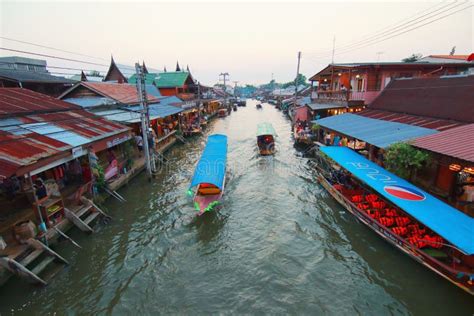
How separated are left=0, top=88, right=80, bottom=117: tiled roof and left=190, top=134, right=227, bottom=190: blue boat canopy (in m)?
8.83

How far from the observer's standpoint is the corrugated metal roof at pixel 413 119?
511 inches

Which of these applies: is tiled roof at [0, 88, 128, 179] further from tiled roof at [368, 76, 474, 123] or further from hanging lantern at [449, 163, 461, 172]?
tiled roof at [368, 76, 474, 123]

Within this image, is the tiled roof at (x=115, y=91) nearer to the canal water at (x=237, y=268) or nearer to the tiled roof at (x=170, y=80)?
the canal water at (x=237, y=268)

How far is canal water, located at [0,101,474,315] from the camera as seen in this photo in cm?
821

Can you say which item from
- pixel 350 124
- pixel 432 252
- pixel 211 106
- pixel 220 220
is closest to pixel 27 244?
pixel 220 220

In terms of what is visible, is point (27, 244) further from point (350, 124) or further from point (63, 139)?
point (350, 124)

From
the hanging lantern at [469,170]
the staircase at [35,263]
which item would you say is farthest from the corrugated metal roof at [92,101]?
the hanging lantern at [469,170]

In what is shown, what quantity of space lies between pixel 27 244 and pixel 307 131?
2638 centimetres

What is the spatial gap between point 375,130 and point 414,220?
6.72m

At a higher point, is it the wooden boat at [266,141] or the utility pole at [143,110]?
the utility pole at [143,110]

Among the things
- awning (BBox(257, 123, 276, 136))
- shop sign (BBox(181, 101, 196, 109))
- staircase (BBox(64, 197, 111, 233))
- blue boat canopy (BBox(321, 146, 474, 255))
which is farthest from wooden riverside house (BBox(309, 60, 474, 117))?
staircase (BBox(64, 197, 111, 233))

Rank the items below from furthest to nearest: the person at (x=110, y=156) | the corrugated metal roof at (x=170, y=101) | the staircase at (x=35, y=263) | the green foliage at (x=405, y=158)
Answer: the corrugated metal roof at (x=170, y=101) < the person at (x=110, y=156) < the green foliage at (x=405, y=158) < the staircase at (x=35, y=263)

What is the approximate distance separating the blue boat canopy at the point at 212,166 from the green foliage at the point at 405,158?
29.2 ft

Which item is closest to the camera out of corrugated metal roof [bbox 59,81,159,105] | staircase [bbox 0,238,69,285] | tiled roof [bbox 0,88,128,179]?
staircase [bbox 0,238,69,285]
